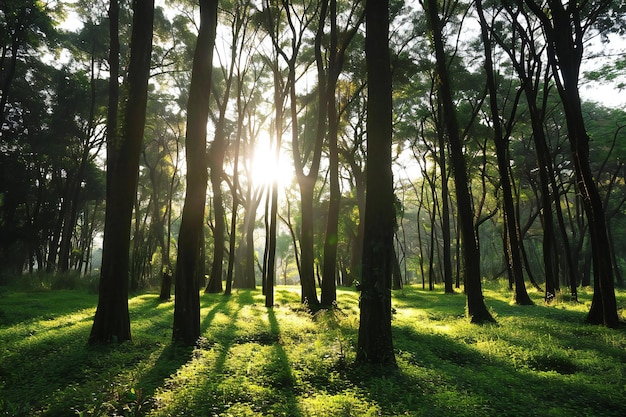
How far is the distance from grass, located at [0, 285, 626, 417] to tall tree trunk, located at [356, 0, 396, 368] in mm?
510

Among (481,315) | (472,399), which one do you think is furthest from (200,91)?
(481,315)

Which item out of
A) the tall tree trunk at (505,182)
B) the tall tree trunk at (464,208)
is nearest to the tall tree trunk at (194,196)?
the tall tree trunk at (464,208)

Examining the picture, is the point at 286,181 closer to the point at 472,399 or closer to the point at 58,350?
the point at 58,350

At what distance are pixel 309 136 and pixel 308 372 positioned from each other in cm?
1968

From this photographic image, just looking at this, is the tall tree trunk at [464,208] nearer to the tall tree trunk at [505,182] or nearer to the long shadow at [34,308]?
the tall tree trunk at [505,182]

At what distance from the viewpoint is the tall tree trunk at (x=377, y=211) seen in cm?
592

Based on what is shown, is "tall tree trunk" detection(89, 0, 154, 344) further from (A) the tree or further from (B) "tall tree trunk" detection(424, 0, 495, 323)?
(B) "tall tree trunk" detection(424, 0, 495, 323)

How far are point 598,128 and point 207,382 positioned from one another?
2874 centimetres

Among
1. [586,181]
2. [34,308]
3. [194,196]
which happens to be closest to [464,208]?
[586,181]

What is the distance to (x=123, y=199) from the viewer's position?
25.1 ft

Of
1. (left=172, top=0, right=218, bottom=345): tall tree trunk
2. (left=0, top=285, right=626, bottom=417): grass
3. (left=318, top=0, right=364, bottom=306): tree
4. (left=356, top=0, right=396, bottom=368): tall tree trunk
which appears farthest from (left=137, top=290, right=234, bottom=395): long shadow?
(left=318, top=0, right=364, bottom=306): tree

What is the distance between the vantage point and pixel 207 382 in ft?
16.4

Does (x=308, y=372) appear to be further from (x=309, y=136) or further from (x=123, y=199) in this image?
(x=309, y=136)

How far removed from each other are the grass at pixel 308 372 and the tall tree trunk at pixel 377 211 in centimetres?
51
